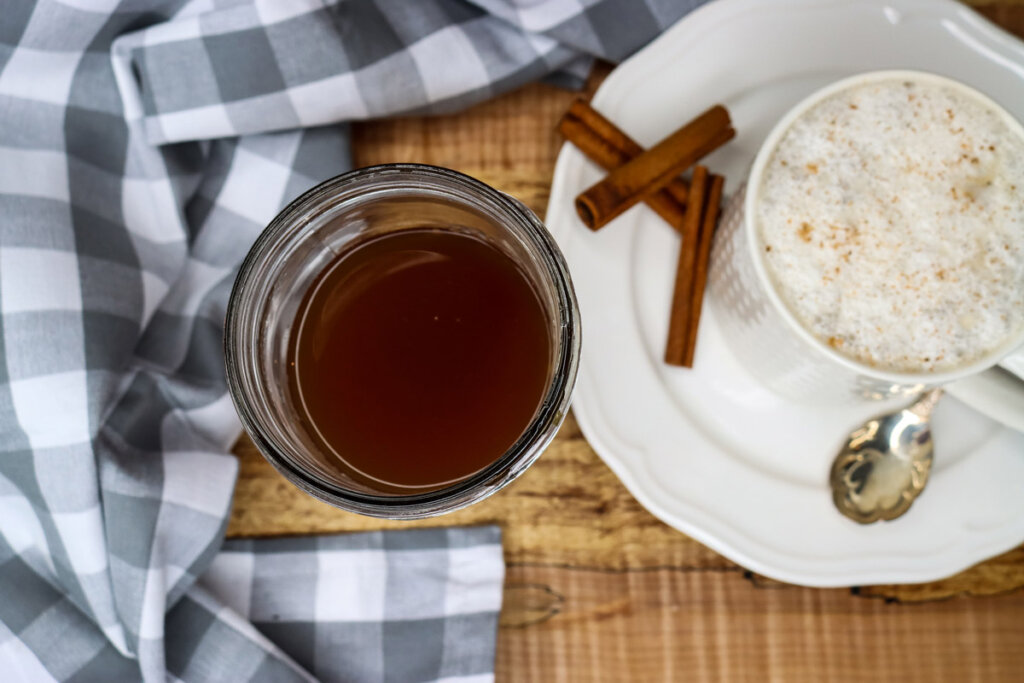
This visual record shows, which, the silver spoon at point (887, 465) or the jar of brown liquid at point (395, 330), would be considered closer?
the jar of brown liquid at point (395, 330)

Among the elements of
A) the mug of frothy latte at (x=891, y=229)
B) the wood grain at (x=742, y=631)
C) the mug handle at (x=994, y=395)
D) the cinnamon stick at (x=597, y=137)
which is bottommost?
the wood grain at (x=742, y=631)

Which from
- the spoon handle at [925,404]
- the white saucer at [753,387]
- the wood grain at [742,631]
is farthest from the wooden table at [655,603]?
the spoon handle at [925,404]

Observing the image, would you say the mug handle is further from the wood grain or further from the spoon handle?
the wood grain

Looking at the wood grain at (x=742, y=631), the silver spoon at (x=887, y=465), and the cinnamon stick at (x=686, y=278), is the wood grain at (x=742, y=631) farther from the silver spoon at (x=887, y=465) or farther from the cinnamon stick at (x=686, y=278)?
the cinnamon stick at (x=686, y=278)

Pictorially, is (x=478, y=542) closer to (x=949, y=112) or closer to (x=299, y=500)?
(x=299, y=500)

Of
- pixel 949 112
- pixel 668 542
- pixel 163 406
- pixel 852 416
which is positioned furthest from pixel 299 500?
pixel 949 112

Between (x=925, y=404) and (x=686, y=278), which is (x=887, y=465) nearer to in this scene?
(x=925, y=404)
